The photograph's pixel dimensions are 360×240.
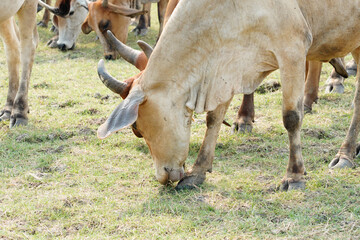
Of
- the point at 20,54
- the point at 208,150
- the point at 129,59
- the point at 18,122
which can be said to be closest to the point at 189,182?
the point at 208,150

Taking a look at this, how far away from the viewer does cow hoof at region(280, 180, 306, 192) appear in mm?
4920

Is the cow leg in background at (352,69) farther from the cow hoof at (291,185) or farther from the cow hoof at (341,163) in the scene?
the cow hoof at (291,185)

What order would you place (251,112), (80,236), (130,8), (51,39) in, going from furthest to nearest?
(51,39)
(130,8)
(251,112)
(80,236)

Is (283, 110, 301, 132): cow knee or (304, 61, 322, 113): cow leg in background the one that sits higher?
(283, 110, 301, 132): cow knee

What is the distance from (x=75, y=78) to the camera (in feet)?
30.6

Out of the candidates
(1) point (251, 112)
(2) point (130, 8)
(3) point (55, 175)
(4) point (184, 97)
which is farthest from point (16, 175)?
(2) point (130, 8)

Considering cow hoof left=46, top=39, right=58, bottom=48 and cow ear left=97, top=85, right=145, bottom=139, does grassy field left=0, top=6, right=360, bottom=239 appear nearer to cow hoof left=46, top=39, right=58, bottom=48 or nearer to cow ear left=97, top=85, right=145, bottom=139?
cow ear left=97, top=85, right=145, bottom=139

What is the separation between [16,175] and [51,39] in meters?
6.91

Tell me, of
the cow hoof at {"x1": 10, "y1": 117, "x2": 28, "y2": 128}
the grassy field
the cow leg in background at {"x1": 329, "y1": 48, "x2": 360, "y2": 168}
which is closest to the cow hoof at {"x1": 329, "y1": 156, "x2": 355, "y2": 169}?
the cow leg in background at {"x1": 329, "y1": 48, "x2": 360, "y2": 168}

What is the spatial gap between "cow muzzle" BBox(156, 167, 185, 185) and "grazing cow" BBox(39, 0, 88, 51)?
6941mm

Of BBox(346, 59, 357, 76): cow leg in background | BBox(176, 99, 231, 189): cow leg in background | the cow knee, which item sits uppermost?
the cow knee

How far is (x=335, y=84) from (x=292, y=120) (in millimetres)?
3654

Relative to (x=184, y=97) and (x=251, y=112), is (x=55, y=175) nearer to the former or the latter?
(x=184, y=97)

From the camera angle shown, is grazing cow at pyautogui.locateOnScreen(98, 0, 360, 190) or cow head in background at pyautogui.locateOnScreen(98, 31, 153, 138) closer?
grazing cow at pyautogui.locateOnScreen(98, 0, 360, 190)
